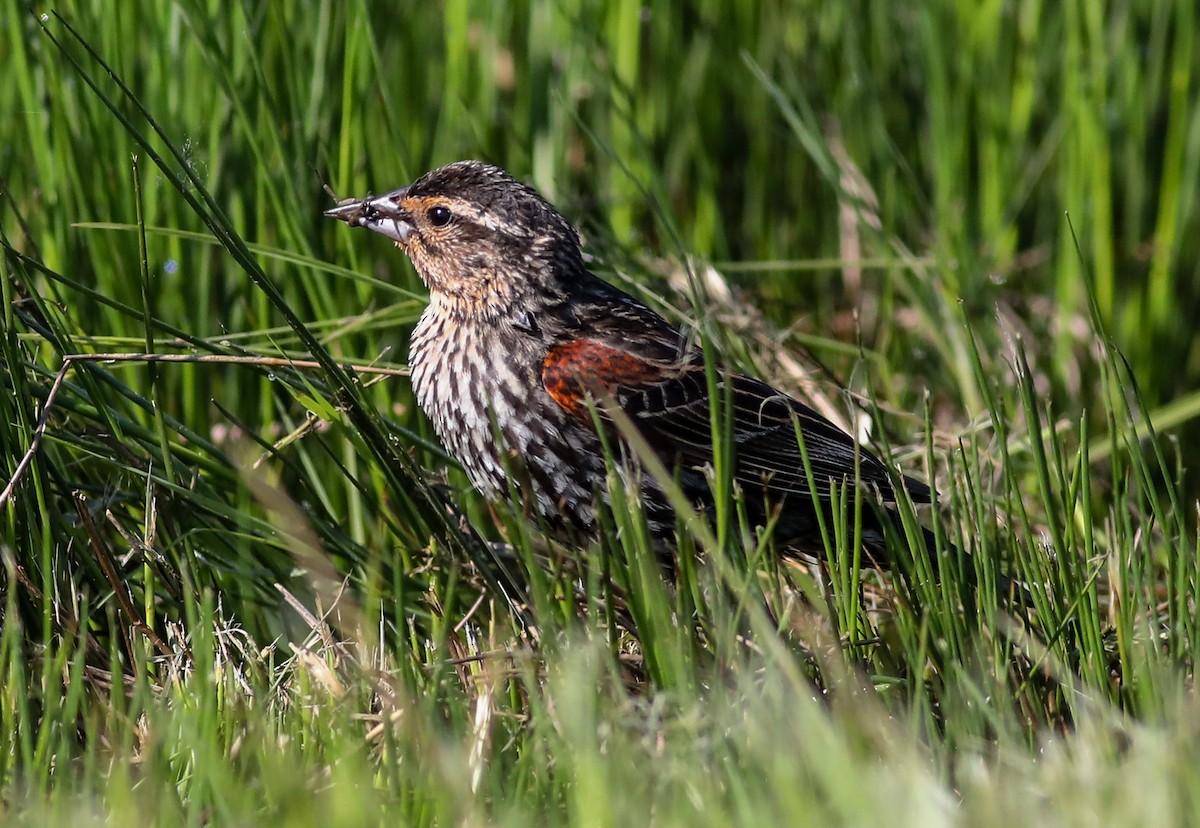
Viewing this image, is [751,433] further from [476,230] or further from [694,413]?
[476,230]

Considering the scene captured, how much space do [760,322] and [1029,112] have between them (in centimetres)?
141

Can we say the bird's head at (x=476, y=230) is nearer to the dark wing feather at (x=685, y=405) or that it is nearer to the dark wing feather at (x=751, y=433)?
the dark wing feather at (x=685, y=405)

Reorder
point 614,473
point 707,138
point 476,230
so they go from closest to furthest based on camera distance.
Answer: point 614,473 → point 476,230 → point 707,138

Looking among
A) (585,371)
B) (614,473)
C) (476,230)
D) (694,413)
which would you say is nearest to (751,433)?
(694,413)

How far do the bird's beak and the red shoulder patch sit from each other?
0.53 m

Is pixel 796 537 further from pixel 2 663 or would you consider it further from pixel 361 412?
pixel 2 663

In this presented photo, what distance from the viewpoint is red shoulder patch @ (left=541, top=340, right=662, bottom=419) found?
10.6ft

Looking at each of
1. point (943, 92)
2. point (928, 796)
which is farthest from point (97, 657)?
point (943, 92)

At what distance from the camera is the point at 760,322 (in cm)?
403

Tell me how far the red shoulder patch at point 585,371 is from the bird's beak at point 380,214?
53 cm

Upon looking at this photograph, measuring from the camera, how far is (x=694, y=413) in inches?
134

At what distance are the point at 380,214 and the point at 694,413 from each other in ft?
2.99

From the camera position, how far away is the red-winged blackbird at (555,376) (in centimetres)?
324

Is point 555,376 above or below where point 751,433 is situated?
above
